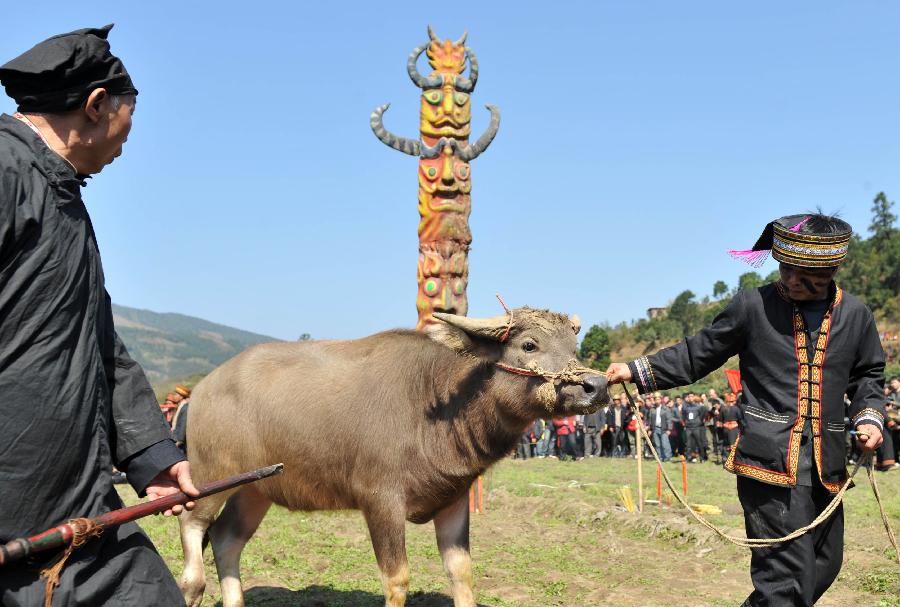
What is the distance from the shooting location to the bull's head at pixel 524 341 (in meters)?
5.92

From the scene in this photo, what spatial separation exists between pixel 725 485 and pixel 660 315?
48.2 m

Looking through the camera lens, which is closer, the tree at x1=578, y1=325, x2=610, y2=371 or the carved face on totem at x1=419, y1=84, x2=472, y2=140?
the carved face on totem at x1=419, y1=84, x2=472, y2=140

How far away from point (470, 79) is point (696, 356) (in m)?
10.2

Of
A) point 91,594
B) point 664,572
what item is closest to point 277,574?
point 664,572

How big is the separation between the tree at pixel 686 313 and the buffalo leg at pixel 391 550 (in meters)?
53.6

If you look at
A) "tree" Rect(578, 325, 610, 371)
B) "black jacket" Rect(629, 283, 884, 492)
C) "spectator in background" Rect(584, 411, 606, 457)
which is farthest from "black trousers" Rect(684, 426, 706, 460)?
"tree" Rect(578, 325, 610, 371)

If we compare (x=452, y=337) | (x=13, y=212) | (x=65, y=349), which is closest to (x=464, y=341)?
(x=452, y=337)

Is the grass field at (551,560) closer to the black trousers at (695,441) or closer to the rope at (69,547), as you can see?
the rope at (69,547)

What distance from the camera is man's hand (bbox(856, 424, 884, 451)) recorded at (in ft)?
15.3

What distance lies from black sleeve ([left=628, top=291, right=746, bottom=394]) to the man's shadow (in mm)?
3061

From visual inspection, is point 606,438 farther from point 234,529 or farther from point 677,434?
point 234,529

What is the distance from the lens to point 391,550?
5.93m

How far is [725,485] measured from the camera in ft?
56.1

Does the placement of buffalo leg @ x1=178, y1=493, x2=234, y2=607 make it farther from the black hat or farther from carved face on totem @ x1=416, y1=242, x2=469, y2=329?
carved face on totem @ x1=416, y1=242, x2=469, y2=329
